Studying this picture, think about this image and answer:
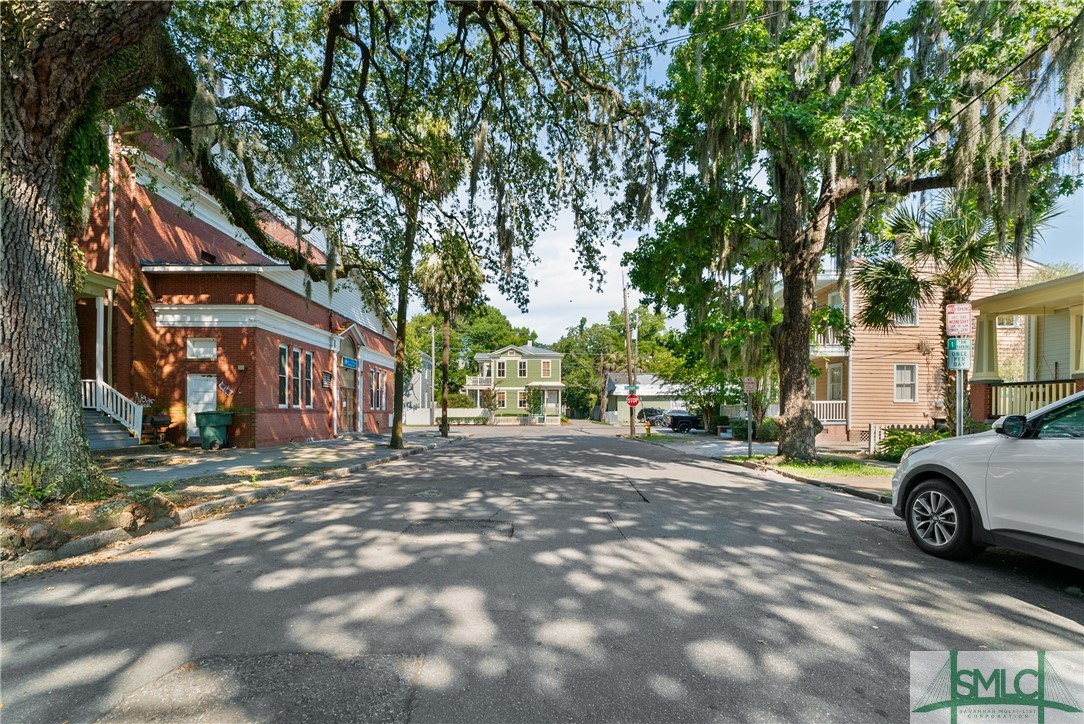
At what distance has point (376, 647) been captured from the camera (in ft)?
10.7

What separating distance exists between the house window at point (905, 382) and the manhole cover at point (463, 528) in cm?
2423

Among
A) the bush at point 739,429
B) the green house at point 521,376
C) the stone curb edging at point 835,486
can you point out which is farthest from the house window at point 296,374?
the green house at point 521,376

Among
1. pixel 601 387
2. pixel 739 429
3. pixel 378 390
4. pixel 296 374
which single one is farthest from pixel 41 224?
pixel 601 387

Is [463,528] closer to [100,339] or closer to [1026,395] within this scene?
[1026,395]

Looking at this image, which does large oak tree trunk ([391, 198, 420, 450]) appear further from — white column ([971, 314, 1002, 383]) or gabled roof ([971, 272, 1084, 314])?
white column ([971, 314, 1002, 383])

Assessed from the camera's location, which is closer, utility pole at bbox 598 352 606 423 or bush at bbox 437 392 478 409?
bush at bbox 437 392 478 409

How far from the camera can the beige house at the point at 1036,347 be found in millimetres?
12102

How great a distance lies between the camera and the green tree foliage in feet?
31.0

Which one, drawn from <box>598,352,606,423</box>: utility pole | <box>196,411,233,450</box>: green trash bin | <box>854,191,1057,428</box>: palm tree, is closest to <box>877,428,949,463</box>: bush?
<box>854,191,1057,428</box>: palm tree

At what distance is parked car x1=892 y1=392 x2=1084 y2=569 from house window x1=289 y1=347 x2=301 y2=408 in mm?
18924

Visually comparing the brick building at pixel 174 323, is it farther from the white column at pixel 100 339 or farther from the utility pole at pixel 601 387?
the utility pole at pixel 601 387

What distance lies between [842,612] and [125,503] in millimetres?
7297

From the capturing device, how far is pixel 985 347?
1436cm

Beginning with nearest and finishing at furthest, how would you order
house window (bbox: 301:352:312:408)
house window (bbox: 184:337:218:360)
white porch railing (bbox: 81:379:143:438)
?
1. white porch railing (bbox: 81:379:143:438)
2. house window (bbox: 184:337:218:360)
3. house window (bbox: 301:352:312:408)
